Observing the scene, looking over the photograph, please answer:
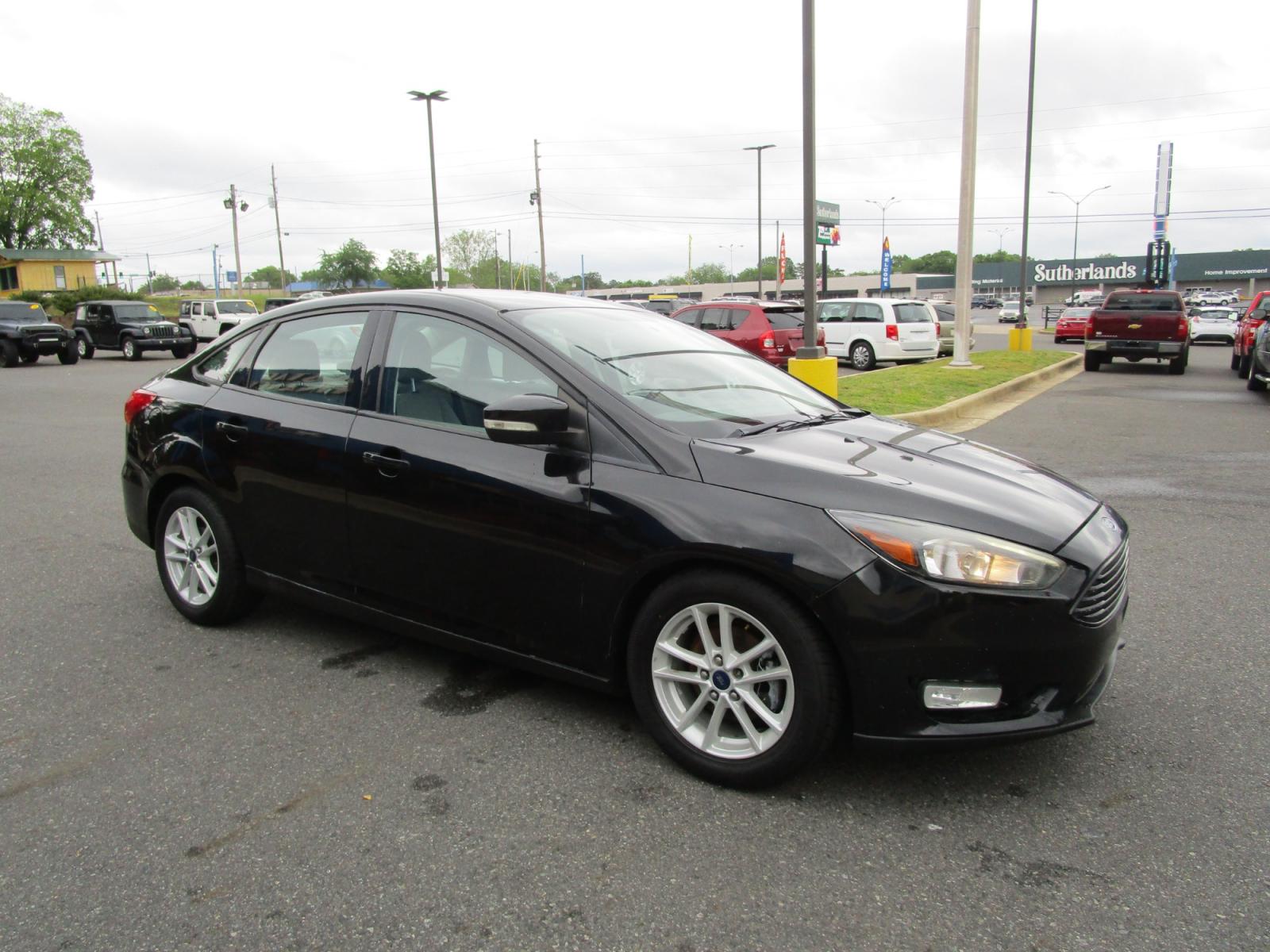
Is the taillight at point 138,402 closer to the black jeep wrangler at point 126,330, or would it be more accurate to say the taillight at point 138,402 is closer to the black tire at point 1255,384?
the black tire at point 1255,384

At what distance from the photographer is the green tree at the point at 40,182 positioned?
72.2 meters

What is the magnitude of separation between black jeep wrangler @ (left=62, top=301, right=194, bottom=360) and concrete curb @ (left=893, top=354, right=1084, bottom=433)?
2390 centimetres

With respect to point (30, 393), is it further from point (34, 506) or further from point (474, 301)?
point (474, 301)

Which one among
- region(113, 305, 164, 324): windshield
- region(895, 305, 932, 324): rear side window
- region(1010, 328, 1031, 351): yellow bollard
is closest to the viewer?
region(895, 305, 932, 324): rear side window

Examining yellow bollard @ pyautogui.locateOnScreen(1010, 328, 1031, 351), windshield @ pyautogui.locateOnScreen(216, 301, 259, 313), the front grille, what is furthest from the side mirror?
windshield @ pyautogui.locateOnScreen(216, 301, 259, 313)

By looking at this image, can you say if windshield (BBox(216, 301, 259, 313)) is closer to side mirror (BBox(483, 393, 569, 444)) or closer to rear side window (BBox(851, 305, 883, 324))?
rear side window (BBox(851, 305, 883, 324))

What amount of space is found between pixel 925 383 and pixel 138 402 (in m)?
12.6

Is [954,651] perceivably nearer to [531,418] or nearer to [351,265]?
[531,418]

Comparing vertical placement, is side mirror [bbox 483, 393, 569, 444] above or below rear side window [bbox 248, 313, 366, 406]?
below

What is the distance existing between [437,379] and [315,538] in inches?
34.2

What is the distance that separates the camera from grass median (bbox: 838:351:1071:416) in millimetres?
12172

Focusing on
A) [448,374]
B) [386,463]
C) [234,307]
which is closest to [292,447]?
[386,463]

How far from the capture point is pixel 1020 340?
24.8 m

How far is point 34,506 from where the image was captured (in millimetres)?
7137
